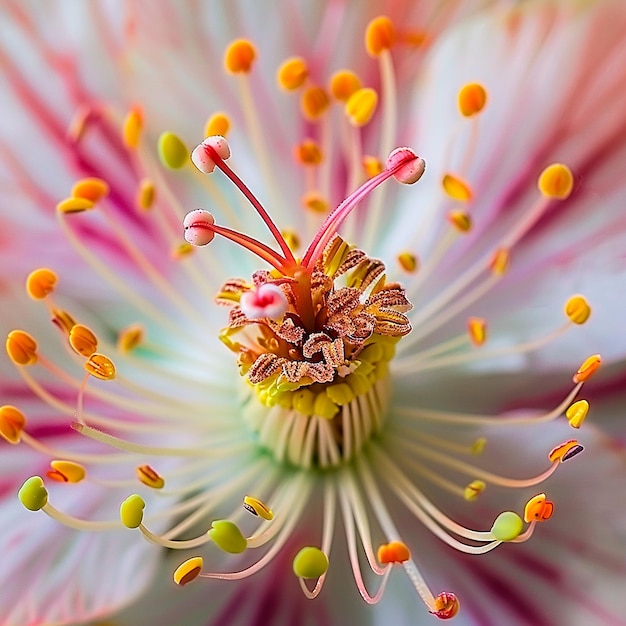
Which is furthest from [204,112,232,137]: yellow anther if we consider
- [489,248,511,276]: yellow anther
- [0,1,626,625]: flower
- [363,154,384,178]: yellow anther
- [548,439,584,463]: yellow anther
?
[548,439,584,463]: yellow anther

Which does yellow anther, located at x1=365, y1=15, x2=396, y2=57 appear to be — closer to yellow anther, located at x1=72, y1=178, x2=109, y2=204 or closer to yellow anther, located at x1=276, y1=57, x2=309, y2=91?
yellow anther, located at x1=276, y1=57, x2=309, y2=91

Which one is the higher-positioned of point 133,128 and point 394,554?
point 133,128

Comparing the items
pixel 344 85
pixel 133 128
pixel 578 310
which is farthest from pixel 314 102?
pixel 578 310

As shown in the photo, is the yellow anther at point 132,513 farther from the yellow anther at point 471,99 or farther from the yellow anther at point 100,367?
the yellow anther at point 471,99

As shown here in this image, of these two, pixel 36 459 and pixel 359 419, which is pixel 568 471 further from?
pixel 36 459

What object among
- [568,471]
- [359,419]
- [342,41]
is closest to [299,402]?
[359,419]

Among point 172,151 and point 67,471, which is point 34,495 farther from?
point 172,151
